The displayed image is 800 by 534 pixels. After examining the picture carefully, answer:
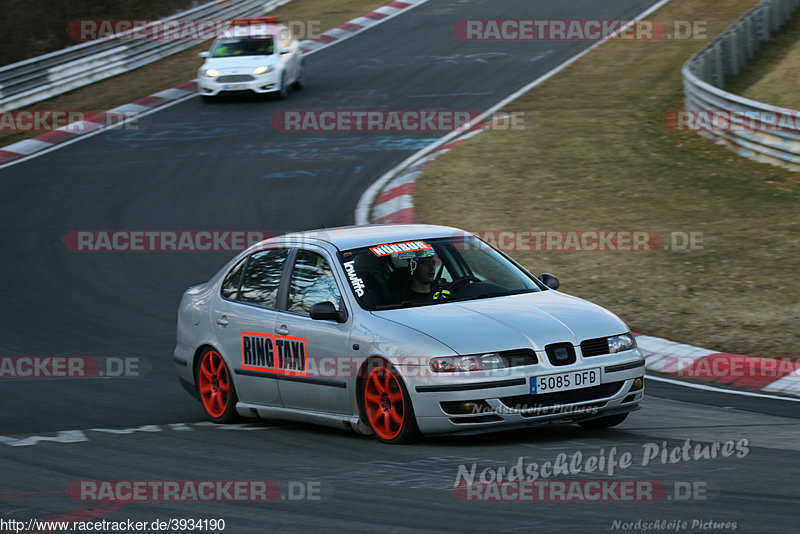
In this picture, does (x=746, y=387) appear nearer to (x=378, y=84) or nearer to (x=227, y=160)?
(x=227, y=160)

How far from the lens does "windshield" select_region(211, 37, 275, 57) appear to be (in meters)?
26.4

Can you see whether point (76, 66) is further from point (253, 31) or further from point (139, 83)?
point (253, 31)

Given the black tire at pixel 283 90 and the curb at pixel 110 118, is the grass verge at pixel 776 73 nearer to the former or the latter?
the black tire at pixel 283 90

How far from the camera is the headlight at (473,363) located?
7074mm

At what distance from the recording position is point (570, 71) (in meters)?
27.3

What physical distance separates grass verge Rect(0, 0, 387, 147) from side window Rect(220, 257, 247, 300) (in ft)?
49.2

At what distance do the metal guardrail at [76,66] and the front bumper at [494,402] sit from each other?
67.4 feet

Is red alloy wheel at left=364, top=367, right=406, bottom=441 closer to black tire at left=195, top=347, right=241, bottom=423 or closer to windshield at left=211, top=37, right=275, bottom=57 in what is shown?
black tire at left=195, top=347, right=241, bottom=423

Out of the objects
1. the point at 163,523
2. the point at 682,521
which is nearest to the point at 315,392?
the point at 163,523

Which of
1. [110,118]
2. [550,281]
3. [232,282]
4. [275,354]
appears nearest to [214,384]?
[232,282]

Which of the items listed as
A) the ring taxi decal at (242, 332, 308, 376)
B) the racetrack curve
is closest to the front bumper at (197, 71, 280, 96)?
the racetrack curve

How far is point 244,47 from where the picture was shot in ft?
87.0

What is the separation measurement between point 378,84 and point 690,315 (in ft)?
54.3

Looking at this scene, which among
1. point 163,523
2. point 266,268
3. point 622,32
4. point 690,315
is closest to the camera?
point 163,523
